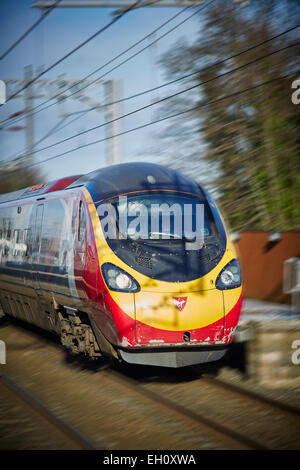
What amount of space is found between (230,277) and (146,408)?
179cm

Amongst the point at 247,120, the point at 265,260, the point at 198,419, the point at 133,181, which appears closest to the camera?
the point at 198,419

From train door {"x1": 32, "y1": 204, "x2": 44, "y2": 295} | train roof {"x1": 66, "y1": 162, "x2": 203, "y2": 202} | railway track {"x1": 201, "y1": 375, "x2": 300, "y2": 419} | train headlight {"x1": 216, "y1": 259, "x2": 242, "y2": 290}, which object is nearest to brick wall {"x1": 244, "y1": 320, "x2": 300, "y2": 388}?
railway track {"x1": 201, "y1": 375, "x2": 300, "y2": 419}

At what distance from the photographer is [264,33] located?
59.0 feet

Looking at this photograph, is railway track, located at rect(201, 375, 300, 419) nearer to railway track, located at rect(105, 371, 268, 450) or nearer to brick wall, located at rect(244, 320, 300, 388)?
brick wall, located at rect(244, 320, 300, 388)

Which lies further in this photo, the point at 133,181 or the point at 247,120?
the point at 247,120

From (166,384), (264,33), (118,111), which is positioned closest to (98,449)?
(166,384)

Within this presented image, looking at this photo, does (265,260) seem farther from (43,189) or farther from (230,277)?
(230,277)

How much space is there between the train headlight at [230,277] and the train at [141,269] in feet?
0.04

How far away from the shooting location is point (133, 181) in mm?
7383

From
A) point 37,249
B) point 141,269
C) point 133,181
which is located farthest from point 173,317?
point 37,249

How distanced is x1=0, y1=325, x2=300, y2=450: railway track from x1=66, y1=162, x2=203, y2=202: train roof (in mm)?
2329

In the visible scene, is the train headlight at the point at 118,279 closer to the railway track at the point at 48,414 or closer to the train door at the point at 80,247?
the train door at the point at 80,247

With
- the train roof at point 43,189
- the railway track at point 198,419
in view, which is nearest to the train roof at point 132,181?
the train roof at point 43,189

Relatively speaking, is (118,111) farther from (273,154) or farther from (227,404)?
(227,404)
